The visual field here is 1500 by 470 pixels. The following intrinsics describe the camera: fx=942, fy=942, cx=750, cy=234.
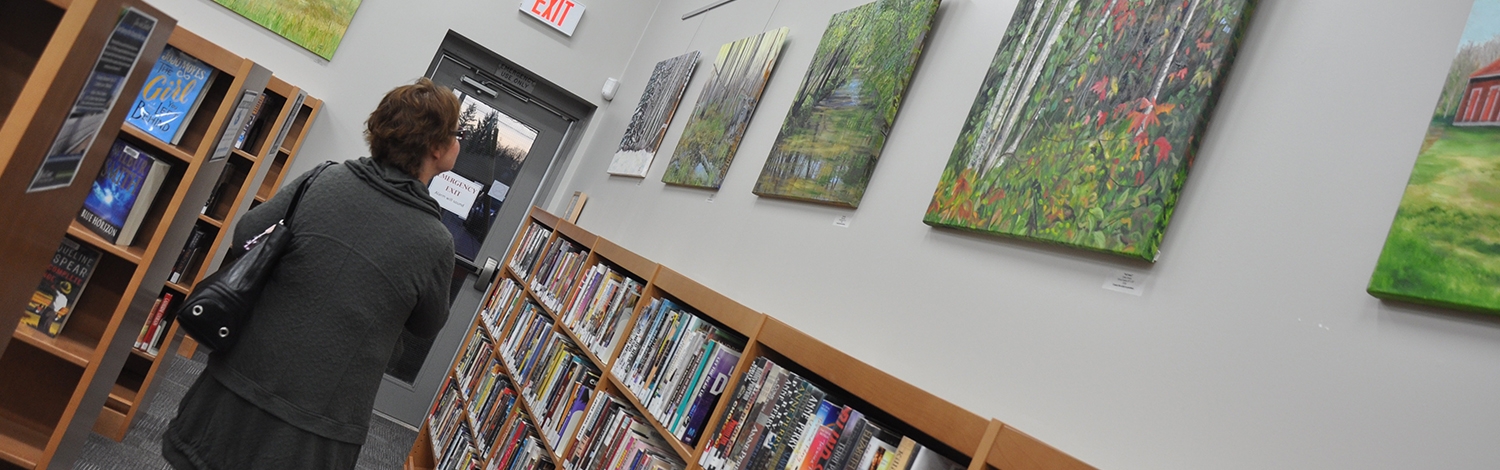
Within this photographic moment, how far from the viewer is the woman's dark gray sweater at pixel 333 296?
2117 millimetres

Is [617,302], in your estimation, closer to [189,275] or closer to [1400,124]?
[1400,124]

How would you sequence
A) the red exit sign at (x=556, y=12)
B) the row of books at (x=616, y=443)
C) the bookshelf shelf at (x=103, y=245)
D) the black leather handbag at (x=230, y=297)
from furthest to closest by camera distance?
the red exit sign at (x=556, y=12) → the bookshelf shelf at (x=103, y=245) → the row of books at (x=616, y=443) → the black leather handbag at (x=230, y=297)

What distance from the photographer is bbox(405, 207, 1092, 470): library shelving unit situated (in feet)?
4.60

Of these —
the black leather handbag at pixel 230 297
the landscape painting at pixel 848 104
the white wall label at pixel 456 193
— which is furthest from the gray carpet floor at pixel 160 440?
the landscape painting at pixel 848 104

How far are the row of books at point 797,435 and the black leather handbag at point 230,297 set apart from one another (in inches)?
41.5

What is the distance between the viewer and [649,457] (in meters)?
2.25

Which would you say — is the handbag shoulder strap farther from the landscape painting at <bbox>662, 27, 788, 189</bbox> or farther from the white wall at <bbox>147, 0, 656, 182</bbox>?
the white wall at <bbox>147, 0, 656, 182</bbox>

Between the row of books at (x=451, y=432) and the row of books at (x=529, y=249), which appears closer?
the row of books at (x=451, y=432)

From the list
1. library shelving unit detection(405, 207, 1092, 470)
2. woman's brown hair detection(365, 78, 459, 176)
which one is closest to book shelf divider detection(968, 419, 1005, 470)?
library shelving unit detection(405, 207, 1092, 470)

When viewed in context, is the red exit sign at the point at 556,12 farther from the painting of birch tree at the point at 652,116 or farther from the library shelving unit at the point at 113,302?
the library shelving unit at the point at 113,302

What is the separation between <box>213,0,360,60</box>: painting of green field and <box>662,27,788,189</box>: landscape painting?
A: 2.71 meters

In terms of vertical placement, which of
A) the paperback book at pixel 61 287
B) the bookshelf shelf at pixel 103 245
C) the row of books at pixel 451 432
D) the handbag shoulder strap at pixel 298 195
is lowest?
the row of books at pixel 451 432

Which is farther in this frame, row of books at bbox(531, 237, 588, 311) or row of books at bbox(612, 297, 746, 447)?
row of books at bbox(531, 237, 588, 311)

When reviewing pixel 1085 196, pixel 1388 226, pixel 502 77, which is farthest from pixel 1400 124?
pixel 502 77
